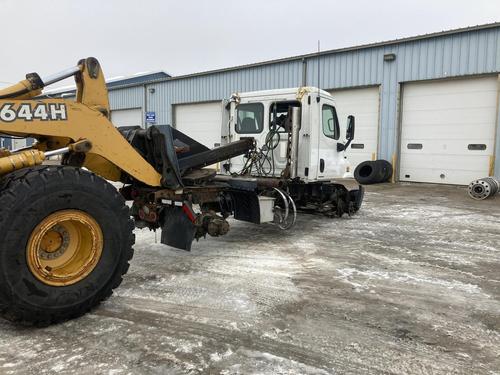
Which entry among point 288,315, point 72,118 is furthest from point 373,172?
point 72,118

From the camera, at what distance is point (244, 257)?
5906 millimetres

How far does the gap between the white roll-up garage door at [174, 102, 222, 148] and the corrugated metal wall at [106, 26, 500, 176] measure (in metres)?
0.64

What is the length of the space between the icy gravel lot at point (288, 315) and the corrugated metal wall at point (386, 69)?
930 centimetres

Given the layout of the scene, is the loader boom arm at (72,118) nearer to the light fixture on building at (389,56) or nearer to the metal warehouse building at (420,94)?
the metal warehouse building at (420,94)

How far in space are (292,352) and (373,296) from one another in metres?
1.57

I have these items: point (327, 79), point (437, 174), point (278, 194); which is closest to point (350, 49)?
point (327, 79)

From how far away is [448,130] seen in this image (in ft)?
47.5

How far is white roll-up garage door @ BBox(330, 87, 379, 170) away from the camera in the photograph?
16.2 meters

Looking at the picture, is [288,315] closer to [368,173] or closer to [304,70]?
[368,173]

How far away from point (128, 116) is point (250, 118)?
19665 millimetres

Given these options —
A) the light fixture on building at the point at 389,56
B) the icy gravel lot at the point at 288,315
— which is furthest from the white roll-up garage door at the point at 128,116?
the icy gravel lot at the point at 288,315

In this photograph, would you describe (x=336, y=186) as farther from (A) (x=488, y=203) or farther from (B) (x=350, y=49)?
(B) (x=350, y=49)

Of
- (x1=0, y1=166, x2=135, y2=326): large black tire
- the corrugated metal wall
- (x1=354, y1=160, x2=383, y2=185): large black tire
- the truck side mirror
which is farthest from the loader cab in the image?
the corrugated metal wall

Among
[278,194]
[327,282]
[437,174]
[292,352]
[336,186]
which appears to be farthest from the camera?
[437,174]
